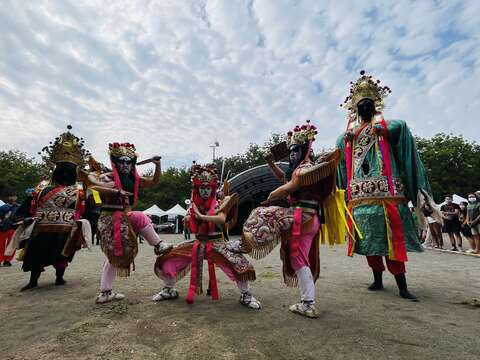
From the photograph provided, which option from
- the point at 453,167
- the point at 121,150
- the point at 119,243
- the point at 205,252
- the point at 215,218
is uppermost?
the point at 453,167

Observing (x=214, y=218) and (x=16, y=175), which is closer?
(x=214, y=218)

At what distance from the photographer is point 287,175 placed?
11.4 ft

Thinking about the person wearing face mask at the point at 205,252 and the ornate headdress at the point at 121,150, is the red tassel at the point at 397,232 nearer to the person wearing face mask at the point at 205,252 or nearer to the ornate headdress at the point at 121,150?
the person wearing face mask at the point at 205,252

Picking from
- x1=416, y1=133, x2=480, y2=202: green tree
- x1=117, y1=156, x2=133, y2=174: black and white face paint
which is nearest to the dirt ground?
x1=117, y1=156, x2=133, y2=174: black and white face paint

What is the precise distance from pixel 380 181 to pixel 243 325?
250 centimetres

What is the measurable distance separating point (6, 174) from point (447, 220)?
37.5 m

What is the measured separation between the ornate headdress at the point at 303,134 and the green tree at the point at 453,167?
2843cm

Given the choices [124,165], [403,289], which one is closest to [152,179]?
[124,165]

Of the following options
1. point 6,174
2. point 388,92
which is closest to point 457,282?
point 388,92

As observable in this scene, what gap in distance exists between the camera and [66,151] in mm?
4727

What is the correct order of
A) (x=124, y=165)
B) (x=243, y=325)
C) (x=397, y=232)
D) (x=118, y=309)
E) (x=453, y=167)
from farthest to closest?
1. (x=453, y=167)
2. (x=124, y=165)
3. (x=397, y=232)
4. (x=118, y=309)
5. (x=243, y=325)

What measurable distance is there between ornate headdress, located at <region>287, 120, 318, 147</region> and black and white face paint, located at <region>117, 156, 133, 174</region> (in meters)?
2.06

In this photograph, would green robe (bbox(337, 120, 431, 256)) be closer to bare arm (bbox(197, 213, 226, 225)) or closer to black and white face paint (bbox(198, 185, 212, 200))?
bare arm (bbox(197, 213, 226, 225))

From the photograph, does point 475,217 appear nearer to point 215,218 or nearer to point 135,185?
point 215,218
